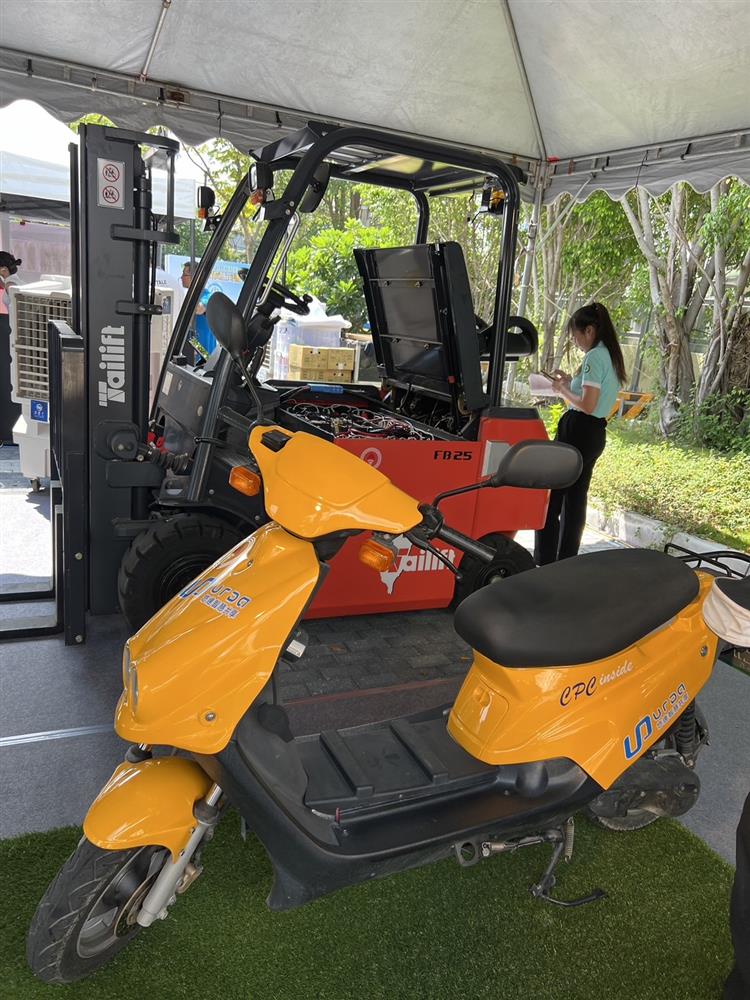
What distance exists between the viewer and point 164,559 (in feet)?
10.2

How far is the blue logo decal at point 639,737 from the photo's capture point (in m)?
2.00

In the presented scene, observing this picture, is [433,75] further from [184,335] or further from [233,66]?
[184,335]

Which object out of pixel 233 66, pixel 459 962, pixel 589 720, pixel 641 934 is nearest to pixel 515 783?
pixel 589 720

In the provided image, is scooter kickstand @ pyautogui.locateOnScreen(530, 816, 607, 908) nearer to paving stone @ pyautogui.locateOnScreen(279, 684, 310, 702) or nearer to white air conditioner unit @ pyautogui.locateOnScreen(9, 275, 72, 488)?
paving stone @ pyautogui.locateOnScreen(279, 684, 310, 702)

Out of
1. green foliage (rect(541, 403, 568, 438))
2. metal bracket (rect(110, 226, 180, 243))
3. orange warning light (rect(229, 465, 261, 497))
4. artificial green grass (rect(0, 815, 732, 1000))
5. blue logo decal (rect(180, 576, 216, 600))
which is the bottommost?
artificial green grass (rect(0, 815, 732, 1000))

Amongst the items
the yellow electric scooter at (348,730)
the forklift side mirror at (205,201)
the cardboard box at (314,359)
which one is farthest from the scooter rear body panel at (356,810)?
the cardboard box at (314,359)

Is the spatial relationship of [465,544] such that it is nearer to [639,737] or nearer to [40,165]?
[639,737]

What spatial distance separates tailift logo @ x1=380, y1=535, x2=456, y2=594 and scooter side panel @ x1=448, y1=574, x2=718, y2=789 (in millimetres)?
1459

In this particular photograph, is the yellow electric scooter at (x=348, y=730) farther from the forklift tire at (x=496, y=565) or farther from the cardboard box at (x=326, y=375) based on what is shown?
the cardboard box at (x=326, y=375)

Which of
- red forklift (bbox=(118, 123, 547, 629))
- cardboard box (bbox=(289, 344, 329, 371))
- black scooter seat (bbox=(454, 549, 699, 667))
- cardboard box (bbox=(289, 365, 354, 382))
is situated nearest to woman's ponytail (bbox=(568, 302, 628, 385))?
red forklift (bbox=(118, 123, 547, 629))

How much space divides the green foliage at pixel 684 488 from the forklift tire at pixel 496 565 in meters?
2.71

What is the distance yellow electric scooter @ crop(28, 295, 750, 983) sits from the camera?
5.24 feet

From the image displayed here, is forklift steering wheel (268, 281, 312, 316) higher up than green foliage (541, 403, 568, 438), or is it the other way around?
forklift steering wheel (268, 281, 312, 316)

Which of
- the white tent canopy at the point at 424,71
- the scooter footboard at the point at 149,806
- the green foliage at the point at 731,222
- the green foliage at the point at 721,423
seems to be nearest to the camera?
the scooter footboard at the point at 149,806
